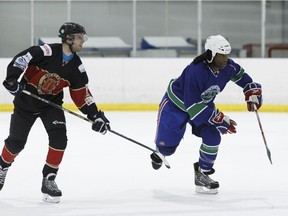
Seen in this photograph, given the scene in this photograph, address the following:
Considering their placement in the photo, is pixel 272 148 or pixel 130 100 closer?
pixel 272 148

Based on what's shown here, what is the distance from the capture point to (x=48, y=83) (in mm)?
3988

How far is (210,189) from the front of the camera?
4266 millimetres

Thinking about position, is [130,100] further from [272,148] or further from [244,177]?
[244,177]

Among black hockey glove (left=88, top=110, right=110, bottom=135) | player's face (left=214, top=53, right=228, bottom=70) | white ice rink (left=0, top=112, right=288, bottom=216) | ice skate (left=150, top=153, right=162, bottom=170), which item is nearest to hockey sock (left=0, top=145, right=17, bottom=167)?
white ice rink (left=0, top=112, right=288, bottom=216)

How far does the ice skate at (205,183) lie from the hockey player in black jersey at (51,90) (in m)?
0.63

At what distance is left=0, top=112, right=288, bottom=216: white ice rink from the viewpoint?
385cm

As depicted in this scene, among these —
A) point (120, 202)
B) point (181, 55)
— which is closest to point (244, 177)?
point (120, 202)

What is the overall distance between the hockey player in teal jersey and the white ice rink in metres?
0.19

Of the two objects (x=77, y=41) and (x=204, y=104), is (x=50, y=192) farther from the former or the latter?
(x=204, y=104)

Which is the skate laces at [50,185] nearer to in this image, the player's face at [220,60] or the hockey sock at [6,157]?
the hockey sock at [6,157]

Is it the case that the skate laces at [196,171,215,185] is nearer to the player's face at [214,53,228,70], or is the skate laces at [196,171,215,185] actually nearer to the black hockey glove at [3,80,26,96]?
the player's face at [214,53,228,70]

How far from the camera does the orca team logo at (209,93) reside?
13.8ft

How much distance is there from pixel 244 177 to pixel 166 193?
68cm

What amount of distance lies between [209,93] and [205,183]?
19.2 inches
